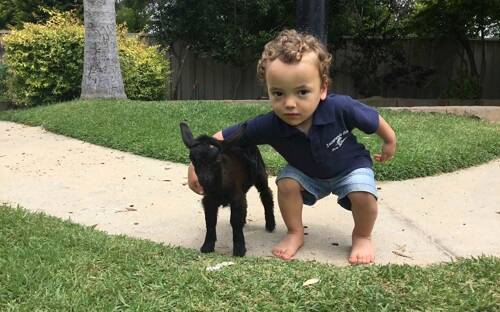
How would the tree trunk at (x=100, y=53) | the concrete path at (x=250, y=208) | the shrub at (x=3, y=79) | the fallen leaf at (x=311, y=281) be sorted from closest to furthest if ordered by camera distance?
the fallen leaf at (x=311, y=281) < the concrete path at (x=250, y=208) < the tree trunk at (x=100, y=53) < the shrub at (x=3, y=79)

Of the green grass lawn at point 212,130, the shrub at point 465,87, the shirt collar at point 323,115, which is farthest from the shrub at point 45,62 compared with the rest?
the shrub at point 465,87

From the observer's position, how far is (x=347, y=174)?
352 cm

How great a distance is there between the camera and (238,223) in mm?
3430

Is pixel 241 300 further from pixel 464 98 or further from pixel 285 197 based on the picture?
pixel 464 98

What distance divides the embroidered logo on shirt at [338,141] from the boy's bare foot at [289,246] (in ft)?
2.10

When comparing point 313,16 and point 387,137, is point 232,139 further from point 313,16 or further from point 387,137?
point 313,16

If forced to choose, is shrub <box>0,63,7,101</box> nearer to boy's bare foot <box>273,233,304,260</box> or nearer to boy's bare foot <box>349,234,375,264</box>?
boy's bare foot <box>273,233,304,260</box>

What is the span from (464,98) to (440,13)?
7.39 ft

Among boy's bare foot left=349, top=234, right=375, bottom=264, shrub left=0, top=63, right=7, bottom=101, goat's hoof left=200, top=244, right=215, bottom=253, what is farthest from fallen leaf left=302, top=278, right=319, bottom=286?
shrub left=0, top=63, right=7, bottom=101

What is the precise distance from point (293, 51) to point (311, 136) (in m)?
0.54

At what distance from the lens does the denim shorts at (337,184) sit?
11.3ft

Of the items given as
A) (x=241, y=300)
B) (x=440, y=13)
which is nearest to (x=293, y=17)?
(x=440, y=13)

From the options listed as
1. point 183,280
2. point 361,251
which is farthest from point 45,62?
point 183,280

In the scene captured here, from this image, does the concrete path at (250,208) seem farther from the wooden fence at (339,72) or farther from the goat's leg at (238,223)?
the wooden fence at (339,72)
